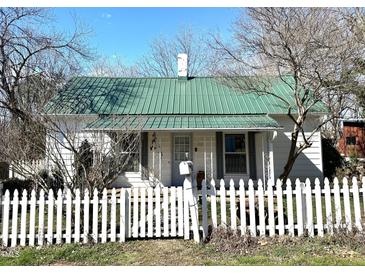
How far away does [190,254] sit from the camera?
199 inches

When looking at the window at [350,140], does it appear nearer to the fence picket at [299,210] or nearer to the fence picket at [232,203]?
the fence picket at [299,210]

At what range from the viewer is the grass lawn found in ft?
15.5

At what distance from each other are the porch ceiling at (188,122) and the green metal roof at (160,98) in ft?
1.31

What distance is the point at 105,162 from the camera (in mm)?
6793

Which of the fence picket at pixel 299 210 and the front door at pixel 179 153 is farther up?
the front door at pixel 179 153

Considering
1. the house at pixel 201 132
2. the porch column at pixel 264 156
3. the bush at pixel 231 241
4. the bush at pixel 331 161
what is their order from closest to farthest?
the bush at pixel 231 241 < the porch column at pixel 264 156 < the house at pixel 201 132 < the bush at pixel 331 161

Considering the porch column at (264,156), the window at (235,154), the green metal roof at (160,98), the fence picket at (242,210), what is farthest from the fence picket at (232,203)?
the green metal roof at (160,98)

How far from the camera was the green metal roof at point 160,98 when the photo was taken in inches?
511

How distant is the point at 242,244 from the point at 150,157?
7.89 meters

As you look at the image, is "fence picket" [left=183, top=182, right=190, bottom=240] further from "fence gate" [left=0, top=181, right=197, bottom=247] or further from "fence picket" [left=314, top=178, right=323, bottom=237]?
"fence picket" [left=314, top=178, right=323, bottom=237]

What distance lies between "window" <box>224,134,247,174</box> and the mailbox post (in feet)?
23.4

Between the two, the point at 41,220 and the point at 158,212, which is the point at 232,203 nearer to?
the point at 158,212

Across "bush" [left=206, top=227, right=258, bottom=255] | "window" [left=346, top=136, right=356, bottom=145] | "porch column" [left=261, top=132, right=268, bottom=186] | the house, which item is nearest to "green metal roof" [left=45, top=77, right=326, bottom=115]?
the house
